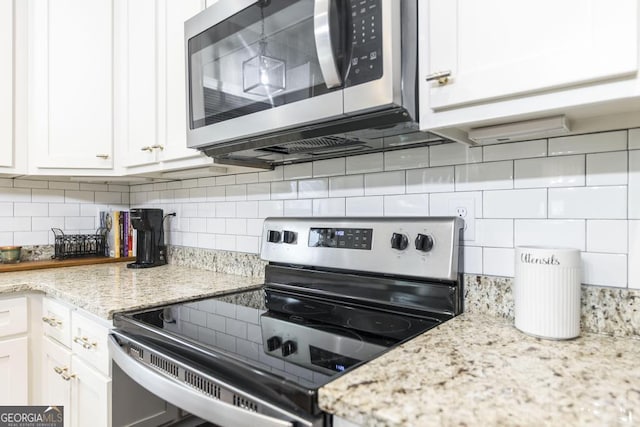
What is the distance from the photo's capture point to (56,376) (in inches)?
57.6

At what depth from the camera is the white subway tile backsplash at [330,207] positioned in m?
1.39

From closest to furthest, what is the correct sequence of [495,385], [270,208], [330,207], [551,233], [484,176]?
[495,385]
[551,233]
[484,176]
[330,207]
[270,208]

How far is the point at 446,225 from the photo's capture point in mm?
1047

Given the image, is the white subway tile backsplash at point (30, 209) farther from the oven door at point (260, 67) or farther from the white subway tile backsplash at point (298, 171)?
the white subway tile backsplash at point (298, 171)

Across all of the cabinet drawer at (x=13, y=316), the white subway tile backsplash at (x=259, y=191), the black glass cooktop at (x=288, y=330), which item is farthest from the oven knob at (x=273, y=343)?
the cabinet drawer at (x=13, y=316)

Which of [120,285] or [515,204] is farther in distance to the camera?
[120,285]

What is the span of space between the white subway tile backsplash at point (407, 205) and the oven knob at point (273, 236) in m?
0.43

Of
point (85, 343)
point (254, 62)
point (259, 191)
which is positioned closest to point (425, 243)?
point (254, 62)

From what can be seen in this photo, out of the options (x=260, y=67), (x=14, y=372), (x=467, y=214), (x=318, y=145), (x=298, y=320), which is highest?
(x=260, y=67)

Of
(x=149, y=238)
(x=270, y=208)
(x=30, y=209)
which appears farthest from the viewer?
(x=30, y=209)

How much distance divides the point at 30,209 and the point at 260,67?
1.82 meters

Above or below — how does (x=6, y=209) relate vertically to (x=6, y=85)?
below

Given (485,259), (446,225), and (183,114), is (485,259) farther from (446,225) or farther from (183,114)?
(183,114)

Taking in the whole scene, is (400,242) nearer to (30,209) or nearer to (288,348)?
(288,348)
